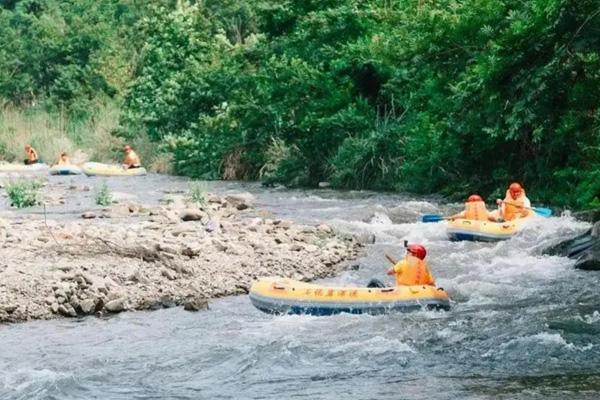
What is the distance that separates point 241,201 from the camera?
20.0 meters

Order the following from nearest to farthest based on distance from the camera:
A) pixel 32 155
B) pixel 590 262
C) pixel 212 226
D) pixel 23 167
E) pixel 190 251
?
1. pixel 190 251
2. pixel 590 262
3. pixel 212 226
4. pixel 23 167
5. pixel 32 155

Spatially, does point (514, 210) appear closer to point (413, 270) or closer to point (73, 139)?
point (413, 270)

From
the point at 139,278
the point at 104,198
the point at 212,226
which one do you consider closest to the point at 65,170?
the point at 104,198

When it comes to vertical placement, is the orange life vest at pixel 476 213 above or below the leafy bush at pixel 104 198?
above

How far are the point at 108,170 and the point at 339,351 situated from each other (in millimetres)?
21426

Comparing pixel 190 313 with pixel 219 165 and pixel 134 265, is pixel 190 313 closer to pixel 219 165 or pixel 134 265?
pixel 134 265

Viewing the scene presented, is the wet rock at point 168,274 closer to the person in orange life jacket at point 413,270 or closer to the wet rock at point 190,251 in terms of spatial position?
the wet rock at point 190,251

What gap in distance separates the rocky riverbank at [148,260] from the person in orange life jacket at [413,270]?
76.5 inches

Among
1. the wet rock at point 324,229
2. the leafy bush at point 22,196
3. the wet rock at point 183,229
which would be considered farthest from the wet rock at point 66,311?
the leafy bush at point 22,196

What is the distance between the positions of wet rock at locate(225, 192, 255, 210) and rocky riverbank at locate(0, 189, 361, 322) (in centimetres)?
280

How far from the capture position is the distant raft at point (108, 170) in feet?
95.7

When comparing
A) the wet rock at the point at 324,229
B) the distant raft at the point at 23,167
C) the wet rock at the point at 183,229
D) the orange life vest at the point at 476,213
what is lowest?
the distant raft at the point at 23,167

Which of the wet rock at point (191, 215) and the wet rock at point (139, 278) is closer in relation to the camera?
the wet rock at point (139, 278)

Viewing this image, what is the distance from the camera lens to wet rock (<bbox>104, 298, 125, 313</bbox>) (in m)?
10.9
